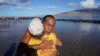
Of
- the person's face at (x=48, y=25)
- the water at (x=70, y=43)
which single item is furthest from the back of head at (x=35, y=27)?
the water at (x=70, y=43)

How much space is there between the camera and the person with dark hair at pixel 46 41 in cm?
342

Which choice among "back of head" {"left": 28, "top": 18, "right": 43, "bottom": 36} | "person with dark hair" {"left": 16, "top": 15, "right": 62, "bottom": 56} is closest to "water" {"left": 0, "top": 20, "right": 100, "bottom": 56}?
"person with dark hair" {"left": 16, "top": 15, "right": 62, "bottom": 56}

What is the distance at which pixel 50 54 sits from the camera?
352 centimetres

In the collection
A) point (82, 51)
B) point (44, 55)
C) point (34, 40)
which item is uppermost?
point (34, 40)

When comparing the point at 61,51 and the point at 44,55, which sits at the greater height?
the point at 44,55

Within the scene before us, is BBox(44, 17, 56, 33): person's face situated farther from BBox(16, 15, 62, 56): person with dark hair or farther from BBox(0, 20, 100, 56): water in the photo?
BBox(0, 20, 100, 56): water

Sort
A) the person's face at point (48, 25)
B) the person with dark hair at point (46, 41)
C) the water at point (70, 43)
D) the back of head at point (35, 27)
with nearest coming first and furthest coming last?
the back of head at point (35, 27) < the person with dark hair at point (46, 41) < the person's face at point (48, 25) < the water at point (70, 43)

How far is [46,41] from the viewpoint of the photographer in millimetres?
3514

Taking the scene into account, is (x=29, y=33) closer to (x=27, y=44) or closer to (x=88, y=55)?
(x=27, y=44)

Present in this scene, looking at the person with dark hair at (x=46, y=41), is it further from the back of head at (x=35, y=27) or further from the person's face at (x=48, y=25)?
the back of head at (x=35, y=27)

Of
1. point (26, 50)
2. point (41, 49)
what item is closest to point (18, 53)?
point (26, 50)

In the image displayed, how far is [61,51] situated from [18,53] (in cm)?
1026

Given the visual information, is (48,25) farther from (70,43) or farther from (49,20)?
(70,43)

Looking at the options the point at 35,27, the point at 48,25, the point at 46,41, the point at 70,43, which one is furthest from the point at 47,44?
the point at 70,43
